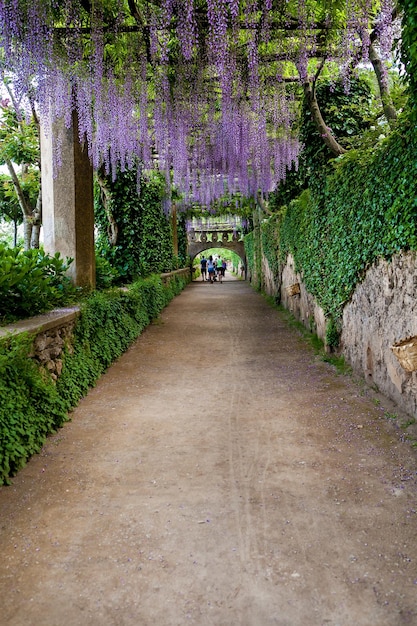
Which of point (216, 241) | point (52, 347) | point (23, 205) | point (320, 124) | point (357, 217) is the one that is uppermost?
point (216, 241)

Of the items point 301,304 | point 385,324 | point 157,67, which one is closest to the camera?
point 385,324

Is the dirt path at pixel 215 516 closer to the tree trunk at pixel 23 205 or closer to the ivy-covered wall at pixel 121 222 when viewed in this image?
the ivy-covered wall at pixel 121 222

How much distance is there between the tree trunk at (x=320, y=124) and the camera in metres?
5.64

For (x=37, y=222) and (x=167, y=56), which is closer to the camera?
(x=167, y=56)

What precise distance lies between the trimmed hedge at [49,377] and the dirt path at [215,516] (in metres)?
0.14

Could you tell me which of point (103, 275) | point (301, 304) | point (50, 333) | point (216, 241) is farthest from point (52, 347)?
point (216, 241)

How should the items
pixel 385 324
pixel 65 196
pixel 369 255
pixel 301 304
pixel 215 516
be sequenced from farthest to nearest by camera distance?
pixel 301 304 < pixel 65 196 < pixel 369 255 < pixel 385 324 < pixel 215 516

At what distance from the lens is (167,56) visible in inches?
190

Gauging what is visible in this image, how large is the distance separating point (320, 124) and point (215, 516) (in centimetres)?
491

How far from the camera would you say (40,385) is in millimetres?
3316

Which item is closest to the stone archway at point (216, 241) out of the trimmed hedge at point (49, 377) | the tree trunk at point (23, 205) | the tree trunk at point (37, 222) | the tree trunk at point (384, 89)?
the tree trunk at point (37, 222)

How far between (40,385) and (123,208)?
5405mm

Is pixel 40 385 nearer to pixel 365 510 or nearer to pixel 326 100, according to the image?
pixel 365 510

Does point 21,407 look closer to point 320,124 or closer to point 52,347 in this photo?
point 52,347
